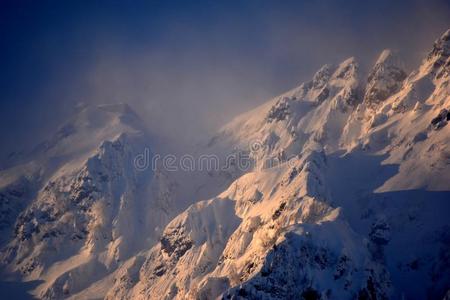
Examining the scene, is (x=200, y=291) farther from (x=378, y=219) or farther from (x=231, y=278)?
(x=378, y=219)

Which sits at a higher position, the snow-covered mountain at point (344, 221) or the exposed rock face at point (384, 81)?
the exposed rock face at point (384, 81)

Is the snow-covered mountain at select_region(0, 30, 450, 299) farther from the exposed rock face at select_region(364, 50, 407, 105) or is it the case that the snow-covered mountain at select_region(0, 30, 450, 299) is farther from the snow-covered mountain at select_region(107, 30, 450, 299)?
the exposed rock face at select_region(364, 50, 407, 105)

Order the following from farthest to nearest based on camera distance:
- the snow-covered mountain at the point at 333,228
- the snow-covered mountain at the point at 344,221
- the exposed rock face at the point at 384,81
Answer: the exposed rock face at the point at 384,81 < the snow-covered mountain at the point at 333,228 < the snow-covered mountain at the point at 344,221

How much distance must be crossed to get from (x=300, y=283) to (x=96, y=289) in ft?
416

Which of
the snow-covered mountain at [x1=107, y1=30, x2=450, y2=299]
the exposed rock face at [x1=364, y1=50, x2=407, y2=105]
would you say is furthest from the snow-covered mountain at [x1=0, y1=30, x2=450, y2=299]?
the exposed rock face at [x1=364, y1=50, x2=407, y2=105]

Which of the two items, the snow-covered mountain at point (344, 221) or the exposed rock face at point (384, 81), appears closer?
the snow-covered mountain at point (344, 221)

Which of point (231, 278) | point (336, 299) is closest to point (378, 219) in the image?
point (231, 278)

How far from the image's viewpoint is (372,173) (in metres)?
153

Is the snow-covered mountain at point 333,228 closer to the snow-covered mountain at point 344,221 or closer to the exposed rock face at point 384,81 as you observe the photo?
the snow-covered mountain at point 344,221

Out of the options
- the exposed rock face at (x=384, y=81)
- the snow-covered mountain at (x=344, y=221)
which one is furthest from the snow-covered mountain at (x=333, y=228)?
the exposed rock face at (x=384, y=81)

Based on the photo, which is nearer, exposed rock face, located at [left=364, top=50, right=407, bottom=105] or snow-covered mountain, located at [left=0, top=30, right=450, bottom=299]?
snow-covered mountain, located at [left=0, top=30, right=450, bottom=299]

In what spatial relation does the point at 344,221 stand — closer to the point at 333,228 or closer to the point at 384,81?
the point at 333,228

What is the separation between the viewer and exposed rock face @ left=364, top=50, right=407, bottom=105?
187 metres

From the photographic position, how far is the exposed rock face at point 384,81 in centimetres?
18724
